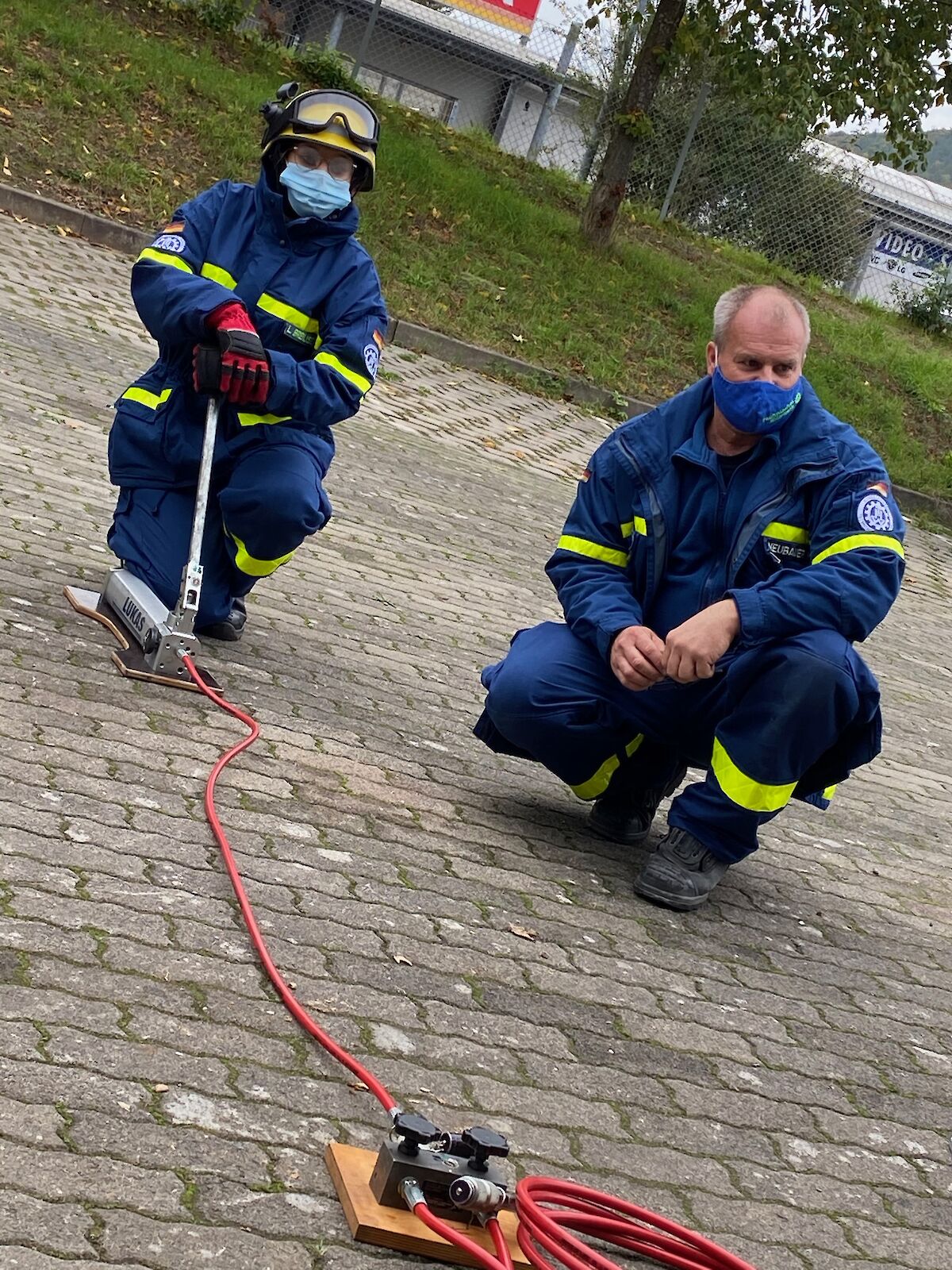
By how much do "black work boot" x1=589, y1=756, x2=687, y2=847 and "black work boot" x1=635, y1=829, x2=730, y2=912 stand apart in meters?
0.35

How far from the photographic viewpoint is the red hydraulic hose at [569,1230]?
2510 mm

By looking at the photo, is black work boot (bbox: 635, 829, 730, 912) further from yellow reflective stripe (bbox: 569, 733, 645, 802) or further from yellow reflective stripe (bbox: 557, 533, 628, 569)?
yellow reflective stripe (bbox: 557, 533, 628, 569)

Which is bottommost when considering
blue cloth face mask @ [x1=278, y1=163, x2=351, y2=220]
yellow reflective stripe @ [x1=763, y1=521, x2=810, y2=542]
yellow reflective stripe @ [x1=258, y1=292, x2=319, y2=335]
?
yellow reflective stripe @ [x1=258, y1=292, x2=319, y2=335]

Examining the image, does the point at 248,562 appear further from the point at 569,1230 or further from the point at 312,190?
the point at 569,1230

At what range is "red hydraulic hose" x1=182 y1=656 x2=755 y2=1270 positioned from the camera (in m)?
2.51

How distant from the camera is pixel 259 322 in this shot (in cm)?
525

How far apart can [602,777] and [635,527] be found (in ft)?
2.53

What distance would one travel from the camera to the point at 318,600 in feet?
22.1

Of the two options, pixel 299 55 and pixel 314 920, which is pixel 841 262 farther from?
pixel 314 920

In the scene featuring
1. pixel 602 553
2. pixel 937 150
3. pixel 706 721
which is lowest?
pixel 706 721

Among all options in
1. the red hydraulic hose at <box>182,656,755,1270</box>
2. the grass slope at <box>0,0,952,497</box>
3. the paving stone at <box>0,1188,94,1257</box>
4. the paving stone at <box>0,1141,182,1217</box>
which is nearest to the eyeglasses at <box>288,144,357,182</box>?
the red hydraulic hose at <box>182,656,755,1270</box>

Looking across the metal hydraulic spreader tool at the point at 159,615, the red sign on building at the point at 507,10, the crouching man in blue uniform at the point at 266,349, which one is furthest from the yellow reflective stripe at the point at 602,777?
the red sign on building at the point at 507,10

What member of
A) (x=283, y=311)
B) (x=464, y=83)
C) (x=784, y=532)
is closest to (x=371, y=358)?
(x=283, y=311)

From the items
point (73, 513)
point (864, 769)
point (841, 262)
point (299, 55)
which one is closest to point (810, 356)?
point (841, 262)
